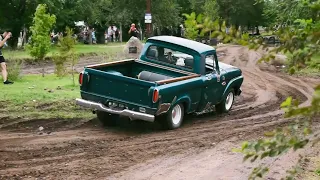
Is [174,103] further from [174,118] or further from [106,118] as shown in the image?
[106,118]

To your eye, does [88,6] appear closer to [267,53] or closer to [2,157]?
[2,157]

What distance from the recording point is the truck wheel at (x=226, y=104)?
516 inches

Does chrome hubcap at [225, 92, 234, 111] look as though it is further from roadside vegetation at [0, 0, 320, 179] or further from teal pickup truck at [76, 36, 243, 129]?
roadside vegetation at [0, 0, 320, 179]

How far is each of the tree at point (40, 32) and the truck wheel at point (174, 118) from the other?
1004cm

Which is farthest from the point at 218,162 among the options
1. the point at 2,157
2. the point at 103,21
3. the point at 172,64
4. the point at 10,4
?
the point at 103,21

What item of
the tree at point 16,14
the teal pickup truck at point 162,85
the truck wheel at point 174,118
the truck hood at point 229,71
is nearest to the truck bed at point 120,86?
the teal pickup truck at point 162,85

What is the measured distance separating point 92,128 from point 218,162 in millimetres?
3340

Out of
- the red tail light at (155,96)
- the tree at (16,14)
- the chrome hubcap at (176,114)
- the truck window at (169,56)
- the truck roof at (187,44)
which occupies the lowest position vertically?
the chrome hubcap at (176,114)

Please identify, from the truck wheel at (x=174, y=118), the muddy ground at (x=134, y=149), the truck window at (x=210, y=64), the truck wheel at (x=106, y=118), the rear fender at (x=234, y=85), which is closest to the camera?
the muddy ground at (x=134, y=149)

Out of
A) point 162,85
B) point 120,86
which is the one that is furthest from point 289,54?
point 120,86

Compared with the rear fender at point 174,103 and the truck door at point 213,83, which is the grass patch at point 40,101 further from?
the truck door at point 213,83

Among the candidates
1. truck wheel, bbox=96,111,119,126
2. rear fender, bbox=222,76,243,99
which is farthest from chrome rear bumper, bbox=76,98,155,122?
rear fender, bbox=222,76,243,99

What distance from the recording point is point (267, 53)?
2.58 m

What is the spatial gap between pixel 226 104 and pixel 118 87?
3.79 meters
